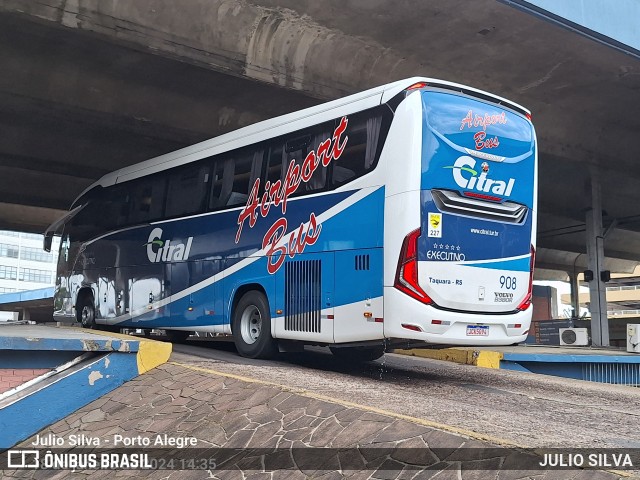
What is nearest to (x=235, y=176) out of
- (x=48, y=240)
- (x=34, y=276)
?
(x=48, y=240)

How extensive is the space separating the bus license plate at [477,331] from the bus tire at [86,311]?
31.9ft

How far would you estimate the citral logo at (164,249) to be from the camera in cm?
1194

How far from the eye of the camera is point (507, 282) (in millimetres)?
8688

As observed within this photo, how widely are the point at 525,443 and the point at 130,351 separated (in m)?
5.28

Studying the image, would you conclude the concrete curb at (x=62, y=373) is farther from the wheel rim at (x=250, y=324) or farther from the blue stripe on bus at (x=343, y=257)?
the blue stripe on bus at (x=343, y=257)

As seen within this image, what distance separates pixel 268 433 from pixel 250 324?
4.83 meters

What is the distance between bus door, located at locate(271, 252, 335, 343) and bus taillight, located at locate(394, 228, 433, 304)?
1223 millimetres

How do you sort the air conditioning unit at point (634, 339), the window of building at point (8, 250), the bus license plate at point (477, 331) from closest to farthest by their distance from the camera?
the bus license plate at point (477, 331), the air conditioning unit at point (634, 339), the window of building at point (8, 250)

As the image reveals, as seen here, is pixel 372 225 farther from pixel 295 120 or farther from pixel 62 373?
pixel 62 373

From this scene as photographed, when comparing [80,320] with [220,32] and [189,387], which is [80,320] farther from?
[189,387]

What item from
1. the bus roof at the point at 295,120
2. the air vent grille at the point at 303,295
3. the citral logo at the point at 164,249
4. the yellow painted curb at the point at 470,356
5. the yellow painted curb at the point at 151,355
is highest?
the bus roof at the point at 295,120

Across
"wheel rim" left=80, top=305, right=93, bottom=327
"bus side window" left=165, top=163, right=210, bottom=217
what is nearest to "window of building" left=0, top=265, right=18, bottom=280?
"wheel rim" left=80, top=305, right=93, bottom=327

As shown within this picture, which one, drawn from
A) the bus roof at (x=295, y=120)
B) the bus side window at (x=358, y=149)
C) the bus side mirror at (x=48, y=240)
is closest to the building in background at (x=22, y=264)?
the bus side mirror at (x=48, y=240)

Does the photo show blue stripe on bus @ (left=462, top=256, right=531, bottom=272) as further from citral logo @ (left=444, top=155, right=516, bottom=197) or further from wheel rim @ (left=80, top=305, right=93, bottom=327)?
wheel rim @ (left=80, top=305, right=93, bottom=327)
